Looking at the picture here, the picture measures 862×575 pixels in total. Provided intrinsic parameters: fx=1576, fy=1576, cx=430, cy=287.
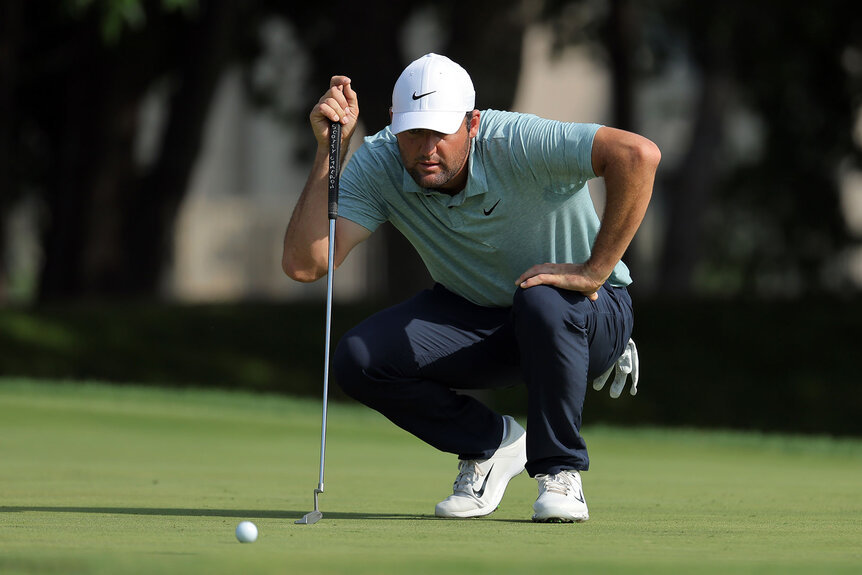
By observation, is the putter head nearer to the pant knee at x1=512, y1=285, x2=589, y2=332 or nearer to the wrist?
the pant knee at x1=512, y1=285, x2=589, y2=332

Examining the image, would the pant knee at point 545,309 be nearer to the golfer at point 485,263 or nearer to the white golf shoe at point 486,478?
the golfer at point 485,263

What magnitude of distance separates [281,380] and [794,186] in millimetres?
7795

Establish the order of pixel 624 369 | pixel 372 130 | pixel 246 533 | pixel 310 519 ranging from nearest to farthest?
pixel 246 533
pixel 310 519
pixel 624 369
pixel 372 130

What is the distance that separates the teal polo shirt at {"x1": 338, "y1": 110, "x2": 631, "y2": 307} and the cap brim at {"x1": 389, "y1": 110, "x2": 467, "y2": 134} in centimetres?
16

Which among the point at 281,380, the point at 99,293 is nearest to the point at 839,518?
the point at 281,380

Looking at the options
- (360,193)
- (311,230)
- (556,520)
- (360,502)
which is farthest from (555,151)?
(360,502)

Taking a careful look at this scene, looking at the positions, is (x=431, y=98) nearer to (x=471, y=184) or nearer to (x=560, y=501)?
(x=471, y=184)

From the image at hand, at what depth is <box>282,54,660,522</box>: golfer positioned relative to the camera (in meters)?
4.90

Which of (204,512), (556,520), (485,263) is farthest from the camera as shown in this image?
(485,263)

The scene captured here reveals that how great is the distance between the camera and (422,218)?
5223 mm

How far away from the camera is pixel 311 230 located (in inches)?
209

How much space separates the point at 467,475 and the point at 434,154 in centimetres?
108

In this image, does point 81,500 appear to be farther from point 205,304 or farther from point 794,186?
point 794,186

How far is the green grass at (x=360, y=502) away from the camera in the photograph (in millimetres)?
3730
